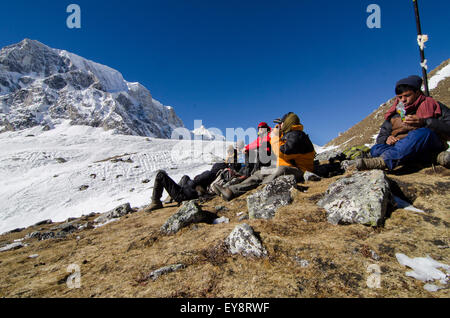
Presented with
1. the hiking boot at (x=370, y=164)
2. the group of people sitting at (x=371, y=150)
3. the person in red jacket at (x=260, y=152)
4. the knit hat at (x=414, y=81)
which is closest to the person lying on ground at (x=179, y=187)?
the group of people sitting at (x=371, y=150)

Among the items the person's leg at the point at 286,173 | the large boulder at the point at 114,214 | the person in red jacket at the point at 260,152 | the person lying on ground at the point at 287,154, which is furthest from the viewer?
the large boulder at the point at 114,214

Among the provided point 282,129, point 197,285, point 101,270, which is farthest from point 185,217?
point 282,129

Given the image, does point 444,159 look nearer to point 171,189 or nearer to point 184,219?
point 184,219

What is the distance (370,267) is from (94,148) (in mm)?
34604

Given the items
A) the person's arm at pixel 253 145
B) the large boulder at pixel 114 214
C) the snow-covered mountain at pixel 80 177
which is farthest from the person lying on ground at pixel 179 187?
the snow-covered mountain at pixel 80 177

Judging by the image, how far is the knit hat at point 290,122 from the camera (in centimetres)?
629

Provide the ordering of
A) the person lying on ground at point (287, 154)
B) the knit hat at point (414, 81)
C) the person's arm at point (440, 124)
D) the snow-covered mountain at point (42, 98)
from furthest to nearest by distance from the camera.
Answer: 1. the snow-covered mountain at point (42, 98)
2. the person lying on ground at point (287, 154)
3. the knit hat at point (414, 81)
4. the person's arm at point (440, 124)

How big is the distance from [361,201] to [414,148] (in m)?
2.44

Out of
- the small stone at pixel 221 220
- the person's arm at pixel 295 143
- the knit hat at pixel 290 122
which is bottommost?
the small stone at pixel 221 220

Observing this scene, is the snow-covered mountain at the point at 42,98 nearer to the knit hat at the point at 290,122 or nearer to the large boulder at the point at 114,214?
the large boulder at the point at 114,214

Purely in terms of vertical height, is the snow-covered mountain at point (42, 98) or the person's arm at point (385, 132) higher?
the snow-covered mountain at point (42, 98)

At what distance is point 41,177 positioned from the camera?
60.9 feet

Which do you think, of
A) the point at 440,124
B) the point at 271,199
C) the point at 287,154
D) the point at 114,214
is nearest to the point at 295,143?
the point at 287,154

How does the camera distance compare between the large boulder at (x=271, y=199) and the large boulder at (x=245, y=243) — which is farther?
the large boulder at (x=271, y=199)
